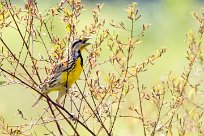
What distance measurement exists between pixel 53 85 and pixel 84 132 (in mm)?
3741

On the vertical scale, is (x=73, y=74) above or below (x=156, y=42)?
below

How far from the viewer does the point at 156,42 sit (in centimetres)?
1430

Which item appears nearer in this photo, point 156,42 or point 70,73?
point 70,73

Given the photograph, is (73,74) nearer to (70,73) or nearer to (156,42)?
(70,73)

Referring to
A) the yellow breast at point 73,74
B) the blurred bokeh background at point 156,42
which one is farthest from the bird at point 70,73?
the blurred bokeh background at point 156,42

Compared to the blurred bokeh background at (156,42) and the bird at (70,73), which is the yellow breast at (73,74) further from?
the blurred bokeh background at (156,42)

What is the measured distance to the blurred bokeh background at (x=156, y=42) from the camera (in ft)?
33.3

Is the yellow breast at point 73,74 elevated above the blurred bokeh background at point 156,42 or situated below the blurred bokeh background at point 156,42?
below

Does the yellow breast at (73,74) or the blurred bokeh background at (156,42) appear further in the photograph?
the blurred bokeh background at (156,42)

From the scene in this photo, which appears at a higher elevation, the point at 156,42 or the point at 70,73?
the point at 156,42

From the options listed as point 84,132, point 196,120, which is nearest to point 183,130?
point 196,120

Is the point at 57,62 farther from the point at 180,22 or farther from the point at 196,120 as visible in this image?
the point at 180,22

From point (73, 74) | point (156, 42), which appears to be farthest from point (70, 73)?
point (156, 42)

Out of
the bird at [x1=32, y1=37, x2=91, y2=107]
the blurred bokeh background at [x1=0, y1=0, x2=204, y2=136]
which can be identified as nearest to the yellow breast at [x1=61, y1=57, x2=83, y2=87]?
the bird at [x1=32, y1=37, x2=91, y2=107]
